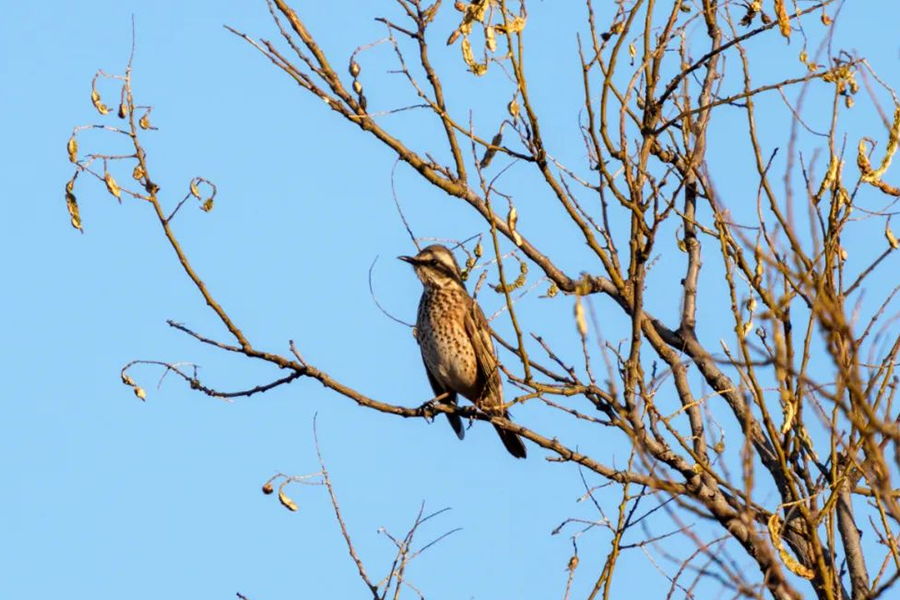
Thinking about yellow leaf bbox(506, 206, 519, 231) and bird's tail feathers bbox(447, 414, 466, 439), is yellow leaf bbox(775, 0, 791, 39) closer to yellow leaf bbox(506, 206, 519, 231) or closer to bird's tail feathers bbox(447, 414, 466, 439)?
yellow leaf bbox(506, 206, 519, 231)

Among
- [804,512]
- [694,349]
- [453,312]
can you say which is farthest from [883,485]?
[453,312]

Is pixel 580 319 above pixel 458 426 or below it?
below

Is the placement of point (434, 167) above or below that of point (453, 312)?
below

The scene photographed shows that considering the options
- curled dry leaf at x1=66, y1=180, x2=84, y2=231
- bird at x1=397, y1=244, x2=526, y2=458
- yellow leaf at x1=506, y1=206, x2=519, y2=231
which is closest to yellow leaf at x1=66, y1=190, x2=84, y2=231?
curled dry leaf at x1=66, y1=180, x2=84, y2=231

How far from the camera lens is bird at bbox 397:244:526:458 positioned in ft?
27.4

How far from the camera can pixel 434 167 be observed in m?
6.23

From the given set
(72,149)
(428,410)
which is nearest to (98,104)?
(72,149)

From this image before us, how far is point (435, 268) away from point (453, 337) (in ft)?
1.42

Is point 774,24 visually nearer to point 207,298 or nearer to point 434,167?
point 434,167

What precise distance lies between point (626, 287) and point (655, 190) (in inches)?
19.3

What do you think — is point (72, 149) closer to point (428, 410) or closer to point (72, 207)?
point (72, 207)

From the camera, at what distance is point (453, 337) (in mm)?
8367

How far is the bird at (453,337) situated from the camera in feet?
27.4

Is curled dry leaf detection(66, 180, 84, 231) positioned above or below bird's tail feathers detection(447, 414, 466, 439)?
below
